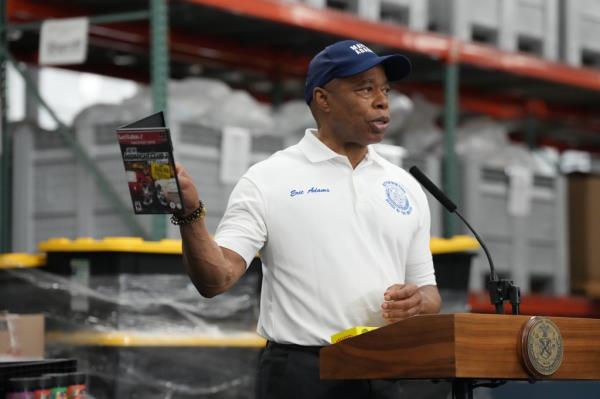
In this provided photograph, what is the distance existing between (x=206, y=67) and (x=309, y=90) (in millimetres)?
4374

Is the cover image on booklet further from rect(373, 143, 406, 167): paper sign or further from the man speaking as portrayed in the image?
rect(373, 143, 406, 167): paper sign

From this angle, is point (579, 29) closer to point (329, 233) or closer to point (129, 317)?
point (129, 317)


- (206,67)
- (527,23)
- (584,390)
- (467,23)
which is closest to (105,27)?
(206,67)

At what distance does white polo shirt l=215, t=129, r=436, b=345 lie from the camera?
9.43 ft

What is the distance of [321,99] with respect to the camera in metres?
3.02

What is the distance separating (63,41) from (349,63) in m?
2.82

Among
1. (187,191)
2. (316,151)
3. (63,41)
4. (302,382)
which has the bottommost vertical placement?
(302,382)

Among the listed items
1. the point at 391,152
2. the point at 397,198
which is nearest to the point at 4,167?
the point at 391,152

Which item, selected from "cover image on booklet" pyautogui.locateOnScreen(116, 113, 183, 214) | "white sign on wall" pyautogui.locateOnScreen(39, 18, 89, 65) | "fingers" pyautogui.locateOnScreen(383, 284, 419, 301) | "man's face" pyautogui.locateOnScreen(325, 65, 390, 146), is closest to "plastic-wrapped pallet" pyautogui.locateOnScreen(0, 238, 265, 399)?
"white sign on wall" pyautogui.locateOnScreen(39, 18, 89, 65)

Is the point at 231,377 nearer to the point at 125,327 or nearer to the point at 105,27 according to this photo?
the point at 125,327

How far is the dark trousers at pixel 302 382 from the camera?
285 centimetres

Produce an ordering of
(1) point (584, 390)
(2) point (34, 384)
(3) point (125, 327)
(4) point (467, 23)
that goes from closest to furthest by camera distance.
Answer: (2) point (34, 384), (1) point (584, 390), (3) point (125, 327), (4) point (467, 23)

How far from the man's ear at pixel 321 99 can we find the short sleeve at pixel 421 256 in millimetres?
309

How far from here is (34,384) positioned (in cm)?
254
